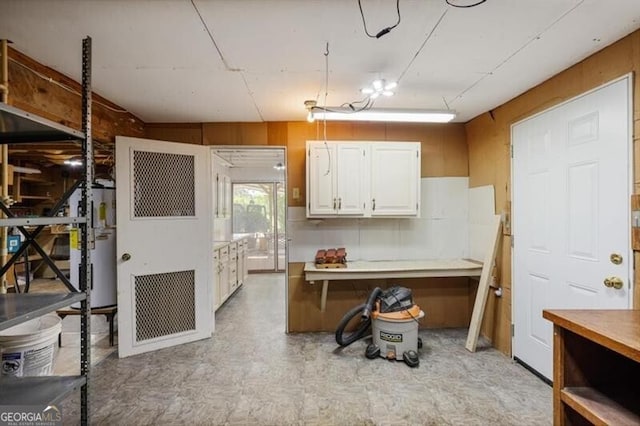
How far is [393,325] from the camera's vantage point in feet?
9.49

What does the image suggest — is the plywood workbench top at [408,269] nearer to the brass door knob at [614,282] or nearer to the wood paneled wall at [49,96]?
the brass door knob at [614,282]

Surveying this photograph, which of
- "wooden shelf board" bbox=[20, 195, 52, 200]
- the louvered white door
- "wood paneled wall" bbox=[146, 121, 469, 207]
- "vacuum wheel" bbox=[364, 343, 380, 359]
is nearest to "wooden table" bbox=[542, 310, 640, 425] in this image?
"vacuum wheel" bbox=[364, 343, 380, 359]

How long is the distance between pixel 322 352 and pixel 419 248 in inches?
63.9

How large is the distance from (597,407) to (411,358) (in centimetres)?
172

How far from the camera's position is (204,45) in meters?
1.99

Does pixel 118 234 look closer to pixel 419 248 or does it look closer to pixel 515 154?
pixel 419 248

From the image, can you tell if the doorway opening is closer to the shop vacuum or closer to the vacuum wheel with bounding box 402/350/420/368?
the shop vacuum

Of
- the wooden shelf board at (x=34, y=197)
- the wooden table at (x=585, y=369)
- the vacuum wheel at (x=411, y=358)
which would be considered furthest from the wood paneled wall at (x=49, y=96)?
the wooden shelf board at (x=34, y=197)

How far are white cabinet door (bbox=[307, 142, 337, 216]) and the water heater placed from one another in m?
2.05

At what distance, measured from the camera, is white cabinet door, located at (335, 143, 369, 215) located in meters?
3.34

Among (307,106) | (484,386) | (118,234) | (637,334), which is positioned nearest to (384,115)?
(307,106)

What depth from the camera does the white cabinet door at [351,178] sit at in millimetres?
3342

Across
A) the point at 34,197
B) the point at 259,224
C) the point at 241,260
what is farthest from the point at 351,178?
the point at 34,197

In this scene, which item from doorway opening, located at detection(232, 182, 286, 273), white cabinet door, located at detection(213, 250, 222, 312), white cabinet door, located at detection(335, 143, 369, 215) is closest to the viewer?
white cabinet door, located at detection(335, 143, 369, 215)
